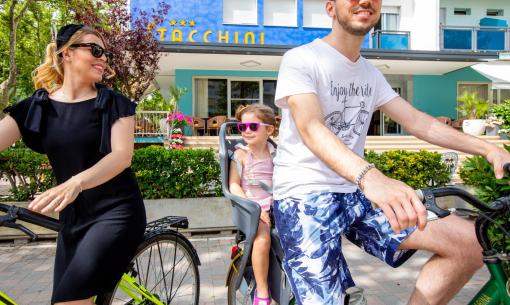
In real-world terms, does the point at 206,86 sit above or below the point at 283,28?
below

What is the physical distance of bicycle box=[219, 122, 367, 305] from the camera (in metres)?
2.33

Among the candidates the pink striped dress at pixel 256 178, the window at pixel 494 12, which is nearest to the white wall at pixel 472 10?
the window at pixel 494 12

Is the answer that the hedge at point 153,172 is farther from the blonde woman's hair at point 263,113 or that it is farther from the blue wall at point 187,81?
the blue wall at point 187,81

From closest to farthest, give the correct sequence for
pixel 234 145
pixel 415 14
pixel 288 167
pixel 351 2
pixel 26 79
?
pixel 351 2 → pixel 288 167 → pixel 234 145 → pixel 415 14 → pixel 26 79

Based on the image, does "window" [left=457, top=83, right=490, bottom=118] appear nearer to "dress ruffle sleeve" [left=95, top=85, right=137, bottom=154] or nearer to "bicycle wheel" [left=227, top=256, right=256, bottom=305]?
"bicycle wheel" [left=227, top=256, right=256, bottom=305]

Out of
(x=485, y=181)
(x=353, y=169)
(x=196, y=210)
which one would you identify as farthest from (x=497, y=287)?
(x=196, y=210)

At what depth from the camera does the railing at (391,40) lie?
2027 centimetres

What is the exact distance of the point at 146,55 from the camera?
11523 millimetres

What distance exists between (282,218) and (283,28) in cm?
1929

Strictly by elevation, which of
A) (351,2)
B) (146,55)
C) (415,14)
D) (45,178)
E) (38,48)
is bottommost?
(45,178)

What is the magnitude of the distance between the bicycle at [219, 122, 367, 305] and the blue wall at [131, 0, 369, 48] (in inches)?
667

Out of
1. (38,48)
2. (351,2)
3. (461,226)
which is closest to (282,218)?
(461,226)

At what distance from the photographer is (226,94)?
63.7ft

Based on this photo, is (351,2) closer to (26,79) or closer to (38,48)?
(38,48)
